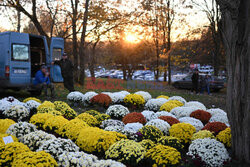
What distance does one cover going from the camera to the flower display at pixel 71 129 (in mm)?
4999

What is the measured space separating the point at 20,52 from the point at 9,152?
7969 millimetres

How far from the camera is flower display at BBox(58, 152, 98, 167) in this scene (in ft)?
11.2

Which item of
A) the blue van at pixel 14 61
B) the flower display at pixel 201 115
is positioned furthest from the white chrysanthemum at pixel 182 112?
the blue van at pixel 14 61

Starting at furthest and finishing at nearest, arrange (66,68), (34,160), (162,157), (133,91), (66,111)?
(133,91) → (66,68) → (66,111) → (162,157) → (34,160)

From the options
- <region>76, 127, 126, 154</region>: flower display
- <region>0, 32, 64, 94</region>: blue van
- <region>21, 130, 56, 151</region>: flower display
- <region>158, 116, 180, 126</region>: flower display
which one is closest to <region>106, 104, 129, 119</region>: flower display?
<region>158, 116, 180, 126</region>: flower display

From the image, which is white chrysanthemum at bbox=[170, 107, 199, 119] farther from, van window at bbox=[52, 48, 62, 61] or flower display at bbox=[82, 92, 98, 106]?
van window at bbox=[52, 48, 62, 61]

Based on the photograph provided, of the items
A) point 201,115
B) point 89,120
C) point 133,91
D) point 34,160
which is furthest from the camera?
point 133,91

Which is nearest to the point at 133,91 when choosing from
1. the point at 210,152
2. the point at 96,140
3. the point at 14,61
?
the point at 14,61

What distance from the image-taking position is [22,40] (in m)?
10.6

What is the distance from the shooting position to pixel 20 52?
10.6 m

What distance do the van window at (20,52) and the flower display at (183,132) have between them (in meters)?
8.22

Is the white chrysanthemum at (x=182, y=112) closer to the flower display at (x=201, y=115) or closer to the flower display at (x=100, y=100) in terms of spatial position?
the flower display at (x=201, y=115)

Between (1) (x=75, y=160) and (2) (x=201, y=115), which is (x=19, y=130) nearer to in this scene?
(1) (x=75, y=160)

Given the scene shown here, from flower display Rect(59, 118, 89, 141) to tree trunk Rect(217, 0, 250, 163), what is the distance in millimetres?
3131
